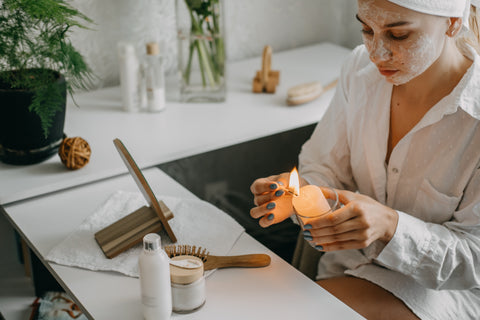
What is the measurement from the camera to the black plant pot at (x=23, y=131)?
1476 mm

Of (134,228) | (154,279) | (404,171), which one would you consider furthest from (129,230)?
(404,171)

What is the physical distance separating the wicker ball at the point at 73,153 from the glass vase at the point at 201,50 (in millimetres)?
506

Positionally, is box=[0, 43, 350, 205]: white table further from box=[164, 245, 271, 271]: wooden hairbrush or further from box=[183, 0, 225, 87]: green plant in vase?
box=[164, 245, 271, 271]: wooden hairbrush

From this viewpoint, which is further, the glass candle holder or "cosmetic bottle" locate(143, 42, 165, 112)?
"cosmetic bottle" locate(143, 42, 165, 112)

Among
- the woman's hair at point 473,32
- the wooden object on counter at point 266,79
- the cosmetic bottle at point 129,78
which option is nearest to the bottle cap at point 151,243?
the woman's hair at point 473,32

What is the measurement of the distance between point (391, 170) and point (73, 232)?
74 centimetres

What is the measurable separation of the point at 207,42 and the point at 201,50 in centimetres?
3

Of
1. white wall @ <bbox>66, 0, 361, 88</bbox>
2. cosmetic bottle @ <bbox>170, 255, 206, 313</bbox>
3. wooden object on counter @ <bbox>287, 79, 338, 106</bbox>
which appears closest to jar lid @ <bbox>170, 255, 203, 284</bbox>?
cosmetic bottle @ <bbox>170, 255, 206, 313</bbox>

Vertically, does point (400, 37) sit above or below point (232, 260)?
above

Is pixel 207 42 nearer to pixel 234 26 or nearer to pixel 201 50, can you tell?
pixel 201 50

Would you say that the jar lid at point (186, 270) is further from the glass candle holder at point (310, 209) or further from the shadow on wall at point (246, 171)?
the shadow on wall at point (246, 171)

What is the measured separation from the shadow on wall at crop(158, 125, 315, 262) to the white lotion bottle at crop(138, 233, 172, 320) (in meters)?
1.25

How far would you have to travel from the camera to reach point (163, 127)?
5.86 ft

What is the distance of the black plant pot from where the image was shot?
1.48 m
